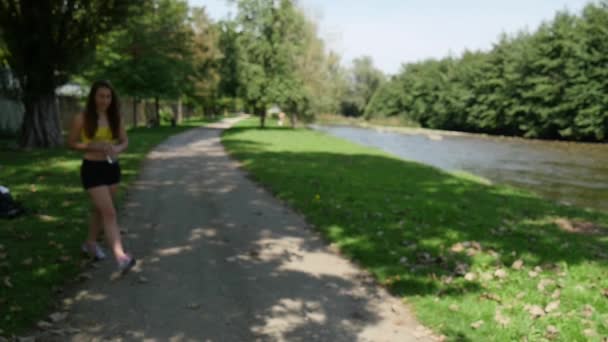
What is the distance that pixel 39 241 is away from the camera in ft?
20.9

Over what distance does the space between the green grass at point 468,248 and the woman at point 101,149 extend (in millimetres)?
2921

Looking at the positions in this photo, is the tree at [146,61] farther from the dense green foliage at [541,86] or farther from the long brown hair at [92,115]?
Answer: the dense green foliage at [541,86]

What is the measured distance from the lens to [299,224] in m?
8.02

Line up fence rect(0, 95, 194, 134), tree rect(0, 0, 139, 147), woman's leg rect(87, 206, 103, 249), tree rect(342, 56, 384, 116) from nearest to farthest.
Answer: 1. woman's leg rect(87, 206, 103, 249)
2. tree rect(0, 0, 139, 147)
3. fence rect(0, 95, 194, 134)
4. tree rect(342, 56, 384, 116)

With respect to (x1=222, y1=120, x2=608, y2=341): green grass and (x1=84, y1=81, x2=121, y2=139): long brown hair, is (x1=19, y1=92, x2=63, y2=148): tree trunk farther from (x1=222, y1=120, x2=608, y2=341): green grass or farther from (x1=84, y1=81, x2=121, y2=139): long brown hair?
(x1=84, y1=81, x2=121, y2=139): long brown hair

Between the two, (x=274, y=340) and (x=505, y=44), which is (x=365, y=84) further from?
(x=274, y=340)

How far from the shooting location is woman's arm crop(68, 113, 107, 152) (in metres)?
5.14

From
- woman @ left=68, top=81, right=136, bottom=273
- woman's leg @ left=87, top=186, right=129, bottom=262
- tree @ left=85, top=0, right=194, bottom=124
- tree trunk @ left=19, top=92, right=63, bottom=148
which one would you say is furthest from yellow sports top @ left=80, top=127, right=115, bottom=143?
tree @ left=85, top=0, right=194, bottom=124

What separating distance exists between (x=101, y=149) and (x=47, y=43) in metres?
13.3

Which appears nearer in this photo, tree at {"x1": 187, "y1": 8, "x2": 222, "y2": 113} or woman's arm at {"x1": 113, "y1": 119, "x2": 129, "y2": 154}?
woman's arm at {"x1": 113, "y1": 119, "x2": 129, "y2": 154}

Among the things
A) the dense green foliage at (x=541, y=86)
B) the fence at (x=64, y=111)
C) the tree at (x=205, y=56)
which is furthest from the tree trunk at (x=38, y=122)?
the dense green foliage at (x=541, y=86)

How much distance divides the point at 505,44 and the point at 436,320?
6183 cm

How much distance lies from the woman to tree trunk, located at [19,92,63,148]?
1376 centimetres

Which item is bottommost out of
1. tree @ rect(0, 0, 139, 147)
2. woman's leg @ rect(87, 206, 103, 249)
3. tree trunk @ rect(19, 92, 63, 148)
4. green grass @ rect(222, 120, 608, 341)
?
green grass @ rect(222, 120, 608, 341)
